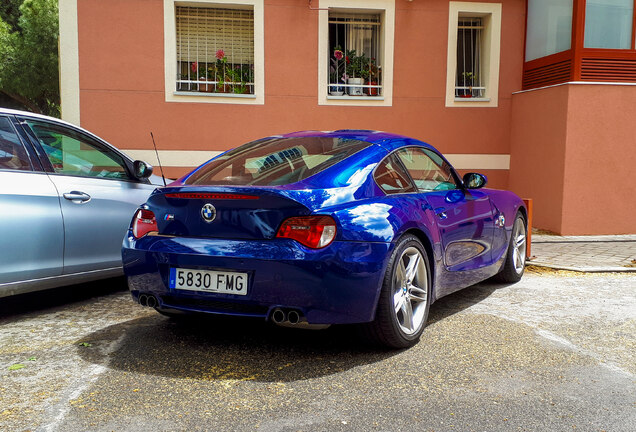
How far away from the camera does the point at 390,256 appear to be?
12.6 feet

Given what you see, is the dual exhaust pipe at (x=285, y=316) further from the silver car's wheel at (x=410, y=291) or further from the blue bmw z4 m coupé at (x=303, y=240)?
the silver car's wheel at (x=410, y=291)

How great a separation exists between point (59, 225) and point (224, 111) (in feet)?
22.6

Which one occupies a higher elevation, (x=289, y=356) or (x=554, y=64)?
(x=554, y=64)

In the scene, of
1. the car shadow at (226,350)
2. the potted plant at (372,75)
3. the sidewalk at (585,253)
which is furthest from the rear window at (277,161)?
the potted plant at (372,75)

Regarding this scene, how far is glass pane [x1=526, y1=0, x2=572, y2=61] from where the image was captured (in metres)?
11.0

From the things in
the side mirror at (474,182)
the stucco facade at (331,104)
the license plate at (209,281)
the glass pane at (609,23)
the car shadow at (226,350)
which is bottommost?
the car shadow at (226,350)

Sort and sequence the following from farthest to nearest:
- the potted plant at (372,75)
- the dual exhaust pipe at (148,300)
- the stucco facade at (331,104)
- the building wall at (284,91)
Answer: the potted plant at (372,75) < the building wall at (284,91) < the stucco facade at (331,104) < the dual exhaust pipe at (148,300)

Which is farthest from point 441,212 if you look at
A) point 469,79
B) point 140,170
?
Answer: point 469,79

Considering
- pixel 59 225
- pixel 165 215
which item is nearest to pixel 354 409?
pixel 165 215

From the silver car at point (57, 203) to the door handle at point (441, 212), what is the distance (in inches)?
108

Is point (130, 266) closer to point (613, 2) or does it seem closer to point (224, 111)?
point (224, 111)

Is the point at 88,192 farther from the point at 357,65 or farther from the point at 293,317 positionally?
the point at 357,65

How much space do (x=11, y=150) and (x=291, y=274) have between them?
2661 mm

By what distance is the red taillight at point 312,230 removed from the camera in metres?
3.61
